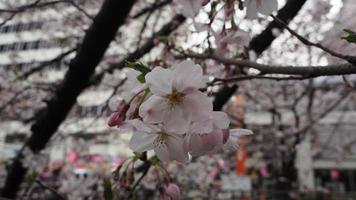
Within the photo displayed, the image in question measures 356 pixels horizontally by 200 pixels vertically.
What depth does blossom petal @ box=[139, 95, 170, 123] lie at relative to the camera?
84cm

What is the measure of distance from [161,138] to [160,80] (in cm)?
18

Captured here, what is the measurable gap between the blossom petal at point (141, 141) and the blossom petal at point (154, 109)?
0.38 feet

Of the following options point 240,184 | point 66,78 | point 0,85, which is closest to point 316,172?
point 240,184

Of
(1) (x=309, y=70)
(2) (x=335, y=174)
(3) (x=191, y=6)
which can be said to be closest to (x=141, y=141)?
(3) (x=191, y=6)

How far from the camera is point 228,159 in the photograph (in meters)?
9.41

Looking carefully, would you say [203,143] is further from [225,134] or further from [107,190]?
[107,190]

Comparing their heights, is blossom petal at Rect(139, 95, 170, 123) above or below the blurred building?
above

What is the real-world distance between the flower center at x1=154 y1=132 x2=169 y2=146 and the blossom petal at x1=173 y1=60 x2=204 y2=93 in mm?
148

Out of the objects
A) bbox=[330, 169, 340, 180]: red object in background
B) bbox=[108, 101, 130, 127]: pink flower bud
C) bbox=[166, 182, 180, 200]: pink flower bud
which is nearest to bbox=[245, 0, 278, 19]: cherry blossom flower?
bbox=[108, 101, 130, 127]: pink flower bud

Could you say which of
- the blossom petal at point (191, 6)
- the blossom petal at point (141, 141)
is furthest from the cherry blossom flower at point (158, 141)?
the blossom petal at point (191, 6)

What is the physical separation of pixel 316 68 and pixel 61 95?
2493mm

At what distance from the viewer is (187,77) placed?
2.72 feet

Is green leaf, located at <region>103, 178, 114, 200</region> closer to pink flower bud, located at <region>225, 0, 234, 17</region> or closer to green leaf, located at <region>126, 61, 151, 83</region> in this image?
green leaf, located at <region>126, 61, 151, 83</region>

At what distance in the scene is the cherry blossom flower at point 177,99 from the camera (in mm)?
826
